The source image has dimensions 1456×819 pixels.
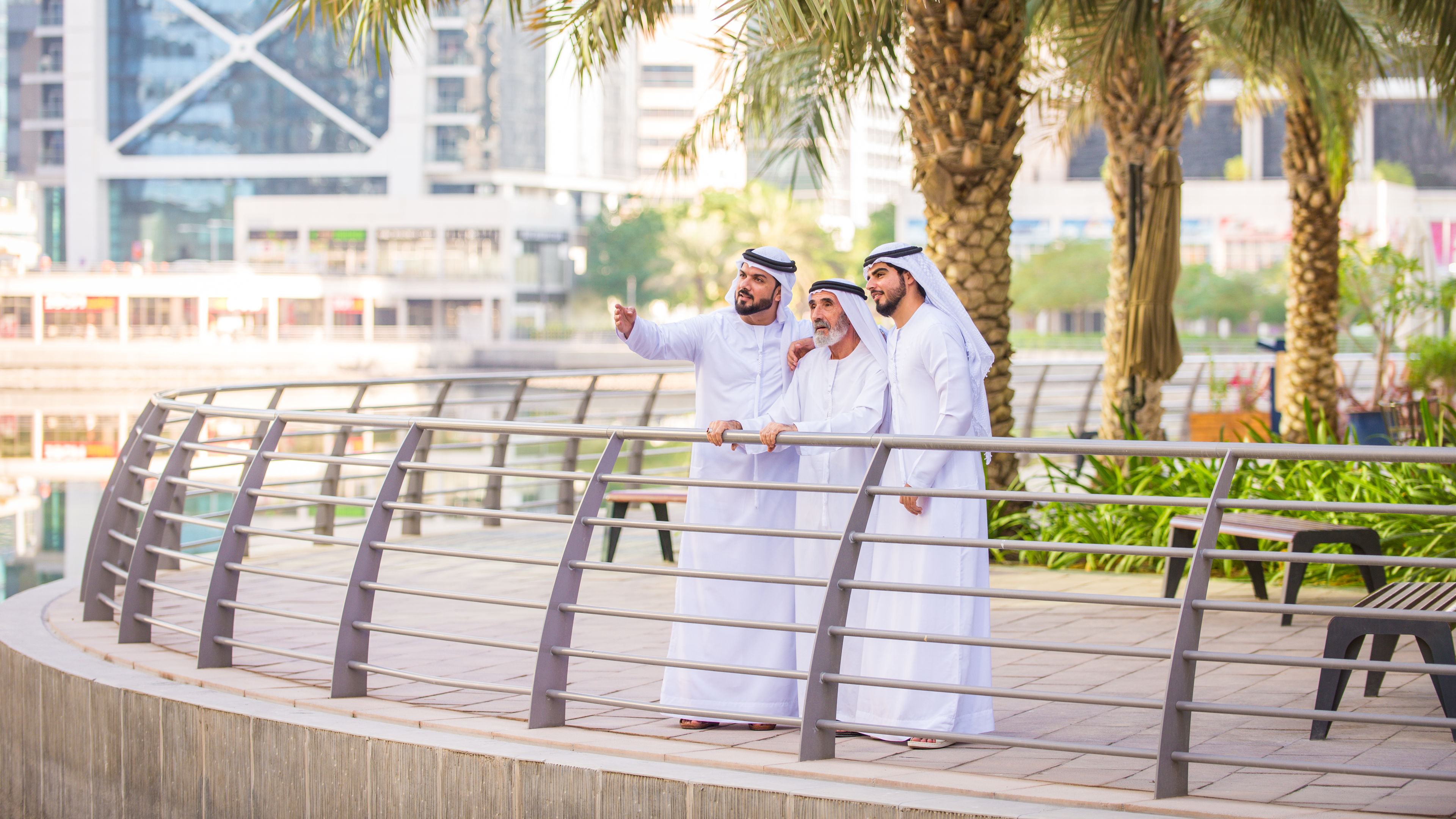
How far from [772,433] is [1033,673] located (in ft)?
6.72

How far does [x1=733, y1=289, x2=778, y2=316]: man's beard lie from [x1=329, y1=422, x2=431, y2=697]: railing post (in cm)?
133

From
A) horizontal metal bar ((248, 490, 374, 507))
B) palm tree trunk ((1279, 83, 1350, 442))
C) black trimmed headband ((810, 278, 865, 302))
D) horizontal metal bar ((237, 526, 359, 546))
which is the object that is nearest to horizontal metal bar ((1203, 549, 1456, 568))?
black trimmed headband ((810, 278, 865, 302))

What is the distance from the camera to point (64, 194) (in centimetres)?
10494

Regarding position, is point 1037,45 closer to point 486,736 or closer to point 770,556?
point 770,556

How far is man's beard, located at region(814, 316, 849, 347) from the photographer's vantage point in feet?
17.7

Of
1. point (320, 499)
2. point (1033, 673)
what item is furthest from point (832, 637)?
point (320, 499)

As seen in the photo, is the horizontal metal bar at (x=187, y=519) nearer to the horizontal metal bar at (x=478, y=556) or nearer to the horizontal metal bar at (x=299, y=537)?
the horizontal metal bar at (x=299, y=537)

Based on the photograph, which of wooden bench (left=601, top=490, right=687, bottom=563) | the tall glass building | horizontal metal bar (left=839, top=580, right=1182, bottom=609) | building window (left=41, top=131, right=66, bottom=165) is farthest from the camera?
building window (left=41, top=131, right=66, bottom=165)

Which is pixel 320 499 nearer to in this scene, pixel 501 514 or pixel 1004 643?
pixel 501 514

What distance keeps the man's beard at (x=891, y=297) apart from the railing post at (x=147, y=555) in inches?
130

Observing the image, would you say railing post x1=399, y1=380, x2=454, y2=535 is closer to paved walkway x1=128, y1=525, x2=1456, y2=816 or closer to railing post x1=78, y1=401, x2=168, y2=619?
paved walkway x1=128, y1=525, x2=1456, y2=816

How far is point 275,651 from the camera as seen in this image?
5.80m

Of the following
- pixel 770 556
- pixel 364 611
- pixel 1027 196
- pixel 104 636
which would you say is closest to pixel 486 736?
pixel 364 611

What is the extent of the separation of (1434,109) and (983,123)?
21.6 ft
